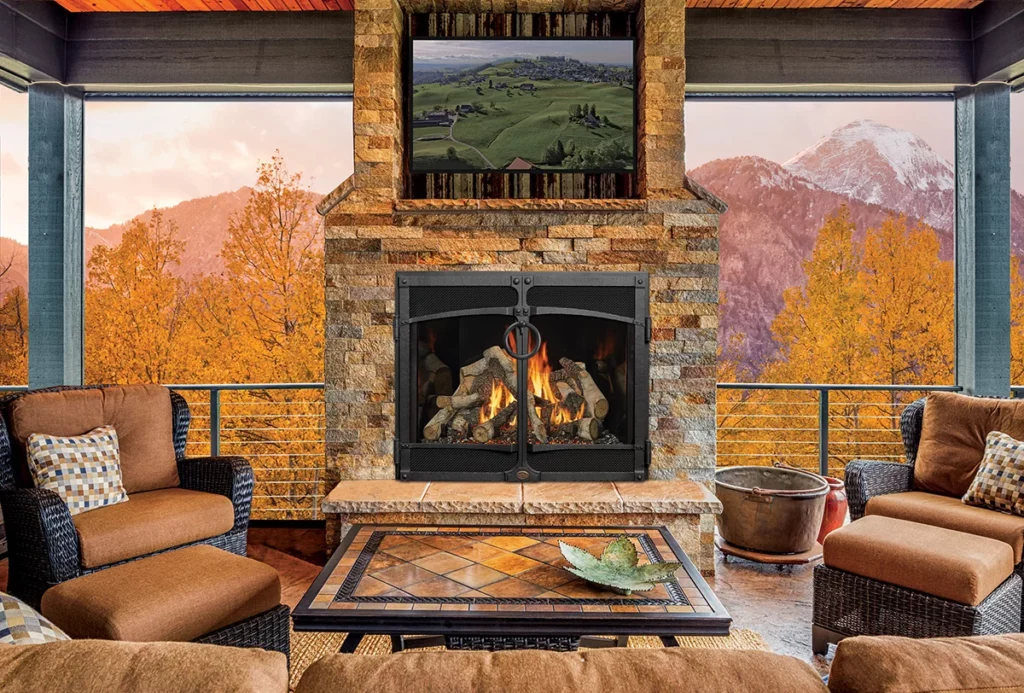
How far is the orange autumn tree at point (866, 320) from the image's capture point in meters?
7.93

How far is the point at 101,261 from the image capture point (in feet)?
25.3

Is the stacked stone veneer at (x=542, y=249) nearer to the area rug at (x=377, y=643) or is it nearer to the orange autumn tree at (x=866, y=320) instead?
the area rug at (x=377, y=643)

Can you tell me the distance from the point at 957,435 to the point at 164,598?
2.89 meters

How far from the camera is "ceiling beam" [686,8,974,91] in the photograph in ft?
12.6

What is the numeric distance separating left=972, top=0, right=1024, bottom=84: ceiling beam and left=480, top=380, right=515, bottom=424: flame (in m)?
3.03

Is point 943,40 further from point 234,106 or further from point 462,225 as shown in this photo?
point 234,106

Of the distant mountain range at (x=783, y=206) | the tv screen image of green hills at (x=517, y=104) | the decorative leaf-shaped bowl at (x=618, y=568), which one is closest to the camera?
the decorative leaf-shaped bowl at (x=618, y=568)

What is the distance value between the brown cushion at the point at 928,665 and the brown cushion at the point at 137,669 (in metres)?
0.62

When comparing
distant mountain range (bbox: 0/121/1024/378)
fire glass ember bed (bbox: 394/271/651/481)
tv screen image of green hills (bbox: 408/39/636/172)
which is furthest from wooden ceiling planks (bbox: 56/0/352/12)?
distant mountain range (bbox: 0/121/1024/378)

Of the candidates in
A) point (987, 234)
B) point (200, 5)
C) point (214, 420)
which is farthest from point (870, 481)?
point (200, 5)

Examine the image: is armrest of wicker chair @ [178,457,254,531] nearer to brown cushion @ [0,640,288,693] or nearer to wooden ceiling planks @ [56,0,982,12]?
brown cushion @ [0,640,288,693]

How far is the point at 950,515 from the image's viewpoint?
2547 mm

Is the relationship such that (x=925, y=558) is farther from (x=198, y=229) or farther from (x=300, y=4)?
(x=198, y=229)

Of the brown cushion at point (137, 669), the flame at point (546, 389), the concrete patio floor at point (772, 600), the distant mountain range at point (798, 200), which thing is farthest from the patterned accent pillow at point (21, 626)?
the distant mountain range at point (798, 200)
